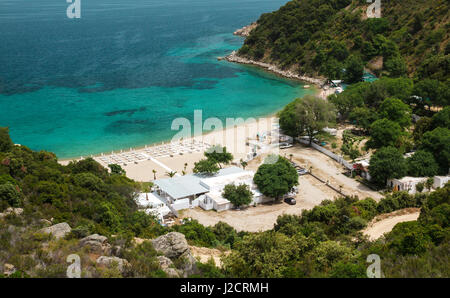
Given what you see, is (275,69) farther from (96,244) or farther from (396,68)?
(96,244)

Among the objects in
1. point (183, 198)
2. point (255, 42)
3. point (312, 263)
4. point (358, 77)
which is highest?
point (255, 42)

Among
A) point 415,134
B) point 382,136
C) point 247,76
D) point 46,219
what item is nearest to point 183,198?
point 46,219

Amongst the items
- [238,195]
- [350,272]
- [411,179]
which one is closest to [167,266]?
[350,272]

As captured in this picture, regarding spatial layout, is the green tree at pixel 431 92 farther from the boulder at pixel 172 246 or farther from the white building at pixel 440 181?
the boulder at pixel 172 246

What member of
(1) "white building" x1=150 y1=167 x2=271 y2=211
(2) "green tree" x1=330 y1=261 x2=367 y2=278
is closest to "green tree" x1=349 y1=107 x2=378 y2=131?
(1) "white building" x1=150 y1=167 x2=271 y2=211

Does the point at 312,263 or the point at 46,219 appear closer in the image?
the point at 312,263

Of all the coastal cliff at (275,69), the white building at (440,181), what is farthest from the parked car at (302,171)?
the coastal cliff at (275,69)

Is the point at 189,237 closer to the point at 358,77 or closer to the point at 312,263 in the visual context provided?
the point at 312,263
